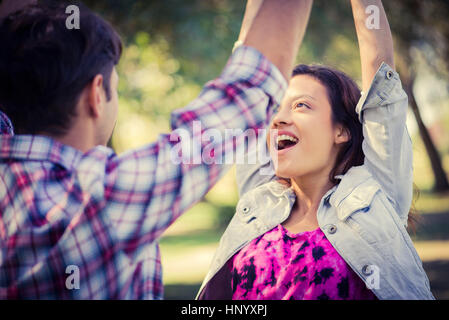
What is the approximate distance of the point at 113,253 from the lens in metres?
1.02

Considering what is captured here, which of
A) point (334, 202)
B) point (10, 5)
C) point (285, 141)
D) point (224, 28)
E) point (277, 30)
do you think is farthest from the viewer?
point (224, 28)

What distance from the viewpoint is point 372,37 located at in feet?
5.31

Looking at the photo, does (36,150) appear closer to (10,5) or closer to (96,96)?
(96,96)

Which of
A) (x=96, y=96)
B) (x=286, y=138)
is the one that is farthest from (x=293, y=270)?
(x=96, y=96)

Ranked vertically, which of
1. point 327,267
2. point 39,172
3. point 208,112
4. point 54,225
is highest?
point 208,112

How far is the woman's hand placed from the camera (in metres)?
1.58

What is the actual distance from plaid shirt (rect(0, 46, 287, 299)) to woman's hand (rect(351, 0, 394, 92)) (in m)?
0.67

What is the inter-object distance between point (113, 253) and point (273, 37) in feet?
2.13

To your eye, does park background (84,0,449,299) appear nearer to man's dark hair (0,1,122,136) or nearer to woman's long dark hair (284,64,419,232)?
woman's long dark hair (284,64,419,232)

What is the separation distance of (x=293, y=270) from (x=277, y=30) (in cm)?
93

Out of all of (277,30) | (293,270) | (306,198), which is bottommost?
(293,270)

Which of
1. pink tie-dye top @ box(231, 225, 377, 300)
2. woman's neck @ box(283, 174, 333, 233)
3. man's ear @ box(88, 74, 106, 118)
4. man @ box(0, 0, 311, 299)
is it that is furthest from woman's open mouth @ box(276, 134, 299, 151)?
man's ear @ box(88, 74, 106, 118)
